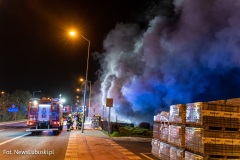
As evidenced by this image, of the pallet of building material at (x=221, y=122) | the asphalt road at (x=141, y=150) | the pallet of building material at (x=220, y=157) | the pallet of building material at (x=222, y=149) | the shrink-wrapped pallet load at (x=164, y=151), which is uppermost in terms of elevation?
the pallet of building material at (x=221, y=122)

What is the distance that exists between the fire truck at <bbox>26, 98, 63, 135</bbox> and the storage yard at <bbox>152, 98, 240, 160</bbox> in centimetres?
1467

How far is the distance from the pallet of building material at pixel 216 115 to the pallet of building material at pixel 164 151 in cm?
249

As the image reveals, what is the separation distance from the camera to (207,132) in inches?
351

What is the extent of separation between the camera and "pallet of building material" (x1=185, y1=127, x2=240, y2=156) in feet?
28.8

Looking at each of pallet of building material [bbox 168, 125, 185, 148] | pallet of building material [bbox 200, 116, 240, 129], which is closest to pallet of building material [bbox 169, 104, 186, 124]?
pallet of building material [bbox 168, 125, 185, 148]

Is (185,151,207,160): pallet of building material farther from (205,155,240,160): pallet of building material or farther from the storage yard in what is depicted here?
(205,155,240,160): pallet of building material

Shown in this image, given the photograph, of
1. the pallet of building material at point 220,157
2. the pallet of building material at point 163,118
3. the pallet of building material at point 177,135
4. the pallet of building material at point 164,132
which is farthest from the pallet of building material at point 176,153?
the pallet of building material at point 163,118

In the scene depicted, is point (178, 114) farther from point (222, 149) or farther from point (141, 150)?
point (141, 150)

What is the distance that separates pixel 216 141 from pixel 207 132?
38cm

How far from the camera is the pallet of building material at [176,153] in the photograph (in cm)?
1017

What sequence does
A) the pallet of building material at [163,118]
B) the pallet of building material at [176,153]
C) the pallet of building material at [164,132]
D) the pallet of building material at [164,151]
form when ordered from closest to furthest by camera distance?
the pallet of building material at [176,153] < the pallet of building material at [164,151] < the pallet of building material at [164,132] < the pallet of building material at [163,118]

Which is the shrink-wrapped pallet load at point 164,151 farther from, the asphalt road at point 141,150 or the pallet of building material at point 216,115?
the pallet of building material at point 216,115

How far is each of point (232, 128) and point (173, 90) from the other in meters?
35.9

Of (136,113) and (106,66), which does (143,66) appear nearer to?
(136,113)
